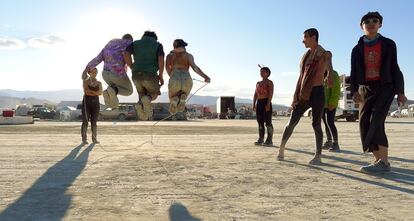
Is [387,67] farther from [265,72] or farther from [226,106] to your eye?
[226,106]

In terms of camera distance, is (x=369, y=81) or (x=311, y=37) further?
(x=311, y=37)

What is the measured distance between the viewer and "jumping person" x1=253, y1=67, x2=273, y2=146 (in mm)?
9367

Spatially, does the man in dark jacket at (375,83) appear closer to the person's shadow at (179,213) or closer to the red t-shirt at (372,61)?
the red t-shirt at (372,61)

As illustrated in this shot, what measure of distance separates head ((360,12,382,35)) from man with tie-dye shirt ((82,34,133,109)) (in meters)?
3.67

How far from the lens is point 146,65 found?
6.92 m

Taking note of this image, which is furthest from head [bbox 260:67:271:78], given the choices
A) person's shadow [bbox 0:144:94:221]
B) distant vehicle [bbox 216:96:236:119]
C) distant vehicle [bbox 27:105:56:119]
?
distant vehicle [bbox 216:96:236:119]

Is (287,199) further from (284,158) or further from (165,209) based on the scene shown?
(284,158)

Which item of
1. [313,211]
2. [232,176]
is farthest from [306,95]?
[313,211]

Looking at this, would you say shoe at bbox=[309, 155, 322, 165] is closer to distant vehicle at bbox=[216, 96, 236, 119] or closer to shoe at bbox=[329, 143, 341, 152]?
shoe at bbox=[329, 143, 341, 152]

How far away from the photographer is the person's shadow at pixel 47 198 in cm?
330

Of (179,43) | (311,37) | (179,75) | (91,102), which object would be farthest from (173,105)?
(91,102)

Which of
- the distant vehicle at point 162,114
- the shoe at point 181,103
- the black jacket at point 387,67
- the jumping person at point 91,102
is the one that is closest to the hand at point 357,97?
the black jacket at point 387,67

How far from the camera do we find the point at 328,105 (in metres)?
8.84

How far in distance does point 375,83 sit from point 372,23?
30.8 inches
